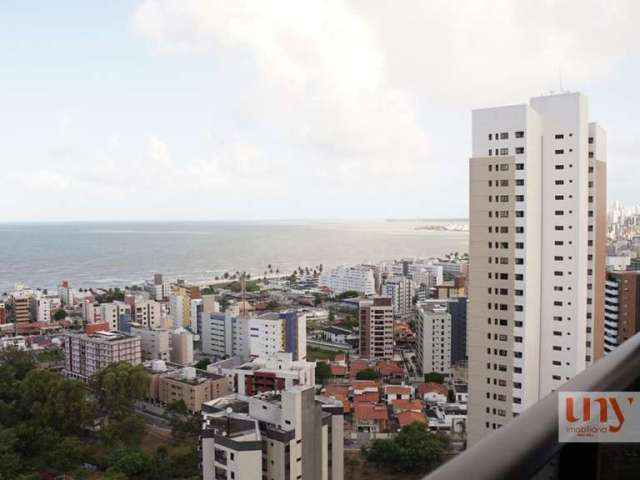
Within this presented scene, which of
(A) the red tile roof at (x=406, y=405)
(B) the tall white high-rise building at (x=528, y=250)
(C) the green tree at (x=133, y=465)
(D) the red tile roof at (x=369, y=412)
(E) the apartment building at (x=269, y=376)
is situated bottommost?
(A) the red tile roof at (x=406, y=405)

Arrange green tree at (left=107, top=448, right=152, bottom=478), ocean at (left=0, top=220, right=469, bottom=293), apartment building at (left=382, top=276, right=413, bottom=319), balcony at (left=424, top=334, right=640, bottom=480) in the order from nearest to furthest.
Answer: balcony at (left=424, top=334, right=640, bottom=480), green tree at (left=107, top=448, right=152, bottom=478), apartment building at (left=382, top=276, right=413, bottom=319), ocean at (left=0, top=220, right=469, bottom=293)

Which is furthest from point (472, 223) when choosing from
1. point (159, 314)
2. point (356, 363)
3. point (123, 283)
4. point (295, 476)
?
point (123, 283)

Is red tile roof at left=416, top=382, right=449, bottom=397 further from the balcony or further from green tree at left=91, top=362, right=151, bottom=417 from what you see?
the balcony

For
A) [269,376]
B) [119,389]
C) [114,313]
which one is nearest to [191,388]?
[119,389]

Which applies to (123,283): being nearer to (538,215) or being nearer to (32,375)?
(32,375)

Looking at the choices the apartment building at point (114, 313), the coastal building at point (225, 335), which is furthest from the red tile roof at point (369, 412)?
the apartment building at point (114, 313)

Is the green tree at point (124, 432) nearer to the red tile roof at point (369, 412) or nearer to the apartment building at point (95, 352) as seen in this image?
the red tile roof at point (369, 412)

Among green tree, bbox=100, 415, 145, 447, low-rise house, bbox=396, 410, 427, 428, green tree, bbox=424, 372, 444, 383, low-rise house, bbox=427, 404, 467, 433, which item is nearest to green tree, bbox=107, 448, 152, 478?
green tree, bbox=100, 415, 145, 447

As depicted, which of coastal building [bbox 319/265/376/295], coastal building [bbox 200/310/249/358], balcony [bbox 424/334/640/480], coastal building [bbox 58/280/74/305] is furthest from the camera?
coastal building [bbox 319/265/376/295]
